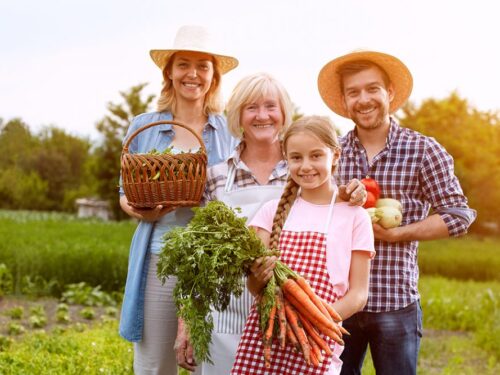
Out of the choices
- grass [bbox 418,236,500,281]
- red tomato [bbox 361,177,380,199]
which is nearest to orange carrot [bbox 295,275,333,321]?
red tomato [bbox 361,177,380,199]

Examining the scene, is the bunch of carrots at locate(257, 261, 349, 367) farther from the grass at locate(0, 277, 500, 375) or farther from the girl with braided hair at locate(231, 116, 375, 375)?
the grass at locate(0, 277, 500, 375)

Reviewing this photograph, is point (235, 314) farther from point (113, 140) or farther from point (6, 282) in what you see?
point (113, 140)

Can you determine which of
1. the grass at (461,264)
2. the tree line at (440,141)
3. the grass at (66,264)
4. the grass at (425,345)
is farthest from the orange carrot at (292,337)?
the tree line at (440,141)

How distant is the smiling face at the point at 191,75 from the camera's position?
3.47m

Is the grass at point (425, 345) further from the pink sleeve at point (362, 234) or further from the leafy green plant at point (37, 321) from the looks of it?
the pink sleeve at point (362, 234)

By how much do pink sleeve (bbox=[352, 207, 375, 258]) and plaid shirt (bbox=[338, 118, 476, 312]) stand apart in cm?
47

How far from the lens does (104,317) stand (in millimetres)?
7766

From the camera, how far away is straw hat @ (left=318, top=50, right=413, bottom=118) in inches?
123

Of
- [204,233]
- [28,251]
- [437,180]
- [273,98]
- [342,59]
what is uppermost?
[342,59]

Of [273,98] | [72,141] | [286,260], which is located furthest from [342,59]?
[72,141]

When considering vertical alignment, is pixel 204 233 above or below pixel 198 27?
below

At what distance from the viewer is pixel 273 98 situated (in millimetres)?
3029

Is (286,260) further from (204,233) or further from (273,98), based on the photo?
(273,98)

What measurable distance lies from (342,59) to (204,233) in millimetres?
1166
